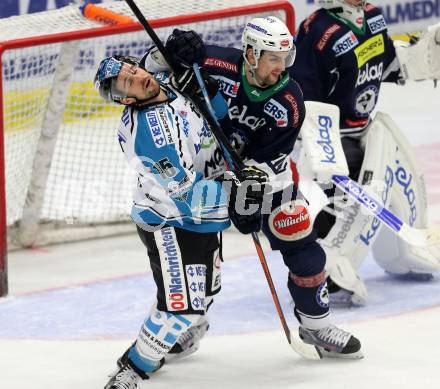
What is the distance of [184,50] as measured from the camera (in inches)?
179

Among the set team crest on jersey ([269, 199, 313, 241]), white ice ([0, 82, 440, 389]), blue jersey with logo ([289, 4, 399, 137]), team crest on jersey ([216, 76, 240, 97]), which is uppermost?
team crest on jersey ([216, 76, 240, 97])

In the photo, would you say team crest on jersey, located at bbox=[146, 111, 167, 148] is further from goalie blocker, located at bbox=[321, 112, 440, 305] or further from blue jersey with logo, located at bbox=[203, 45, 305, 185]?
goalie blocker, located at bbox=[321, 112, 440, 305]

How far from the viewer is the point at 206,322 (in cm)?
499

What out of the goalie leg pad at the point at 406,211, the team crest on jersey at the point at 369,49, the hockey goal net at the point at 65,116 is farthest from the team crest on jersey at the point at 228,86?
the hockey goal net at the point at 65,116

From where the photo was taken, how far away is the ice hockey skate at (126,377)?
4441 millimetres

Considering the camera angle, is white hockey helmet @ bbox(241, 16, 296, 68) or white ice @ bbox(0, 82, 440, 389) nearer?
white hockey helmet @ bbox(241, 16, 296, 68)

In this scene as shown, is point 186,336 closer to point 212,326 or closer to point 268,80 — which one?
point 212,326

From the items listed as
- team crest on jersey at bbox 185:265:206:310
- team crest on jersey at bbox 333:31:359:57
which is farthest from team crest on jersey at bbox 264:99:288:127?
team crest on jersey at bbox 333:31:359:57

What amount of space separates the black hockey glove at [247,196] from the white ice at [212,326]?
633 mm

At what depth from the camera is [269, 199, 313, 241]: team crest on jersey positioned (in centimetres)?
475

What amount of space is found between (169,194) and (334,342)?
3.13 feet

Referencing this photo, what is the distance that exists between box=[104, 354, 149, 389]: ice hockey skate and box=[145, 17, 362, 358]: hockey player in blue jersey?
0.71m

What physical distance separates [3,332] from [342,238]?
4.82 feet

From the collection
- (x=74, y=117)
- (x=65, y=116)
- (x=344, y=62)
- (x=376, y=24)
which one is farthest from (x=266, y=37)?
(x=74, y=117)
